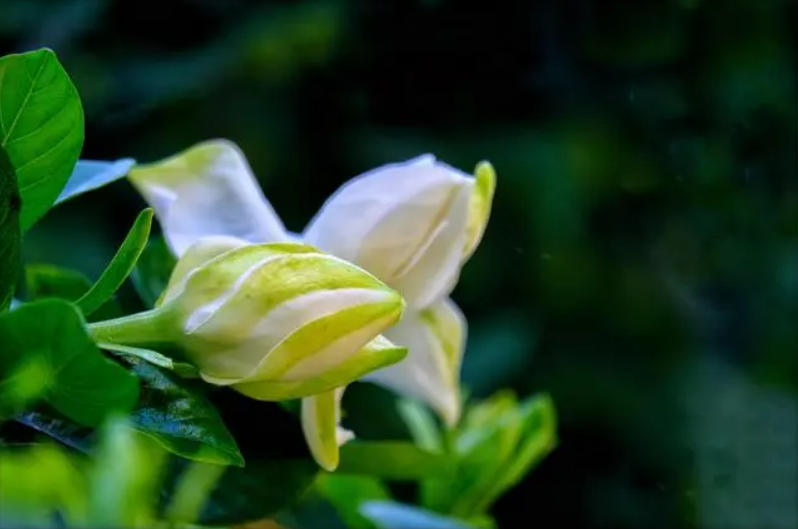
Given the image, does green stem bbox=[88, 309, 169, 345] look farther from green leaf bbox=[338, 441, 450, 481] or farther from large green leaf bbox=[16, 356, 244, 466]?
green leaf bbox=[338, 441, 450, 481]

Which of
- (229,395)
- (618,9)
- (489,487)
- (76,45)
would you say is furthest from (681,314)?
(229,395)

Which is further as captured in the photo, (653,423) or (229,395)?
(653,423)

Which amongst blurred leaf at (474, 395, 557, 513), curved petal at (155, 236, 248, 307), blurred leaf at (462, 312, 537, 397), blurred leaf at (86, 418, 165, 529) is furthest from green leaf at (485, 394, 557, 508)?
blurred leaf at (462, 312, 537, 397)

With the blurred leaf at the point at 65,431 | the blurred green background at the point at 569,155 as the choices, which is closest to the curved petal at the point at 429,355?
the blurred leaf at the point at 65,431

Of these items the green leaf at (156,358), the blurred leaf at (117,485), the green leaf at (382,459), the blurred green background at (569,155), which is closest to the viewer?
the blurred leaf at (117,485)

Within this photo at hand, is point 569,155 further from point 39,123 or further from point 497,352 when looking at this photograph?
point 39,123

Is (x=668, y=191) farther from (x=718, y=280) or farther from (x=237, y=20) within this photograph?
(x=237, y=20)

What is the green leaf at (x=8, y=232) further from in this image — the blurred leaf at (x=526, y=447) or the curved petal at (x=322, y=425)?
the blurred leaf at (x=526, y=447)

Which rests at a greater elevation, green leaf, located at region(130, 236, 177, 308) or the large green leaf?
the large green leaf
